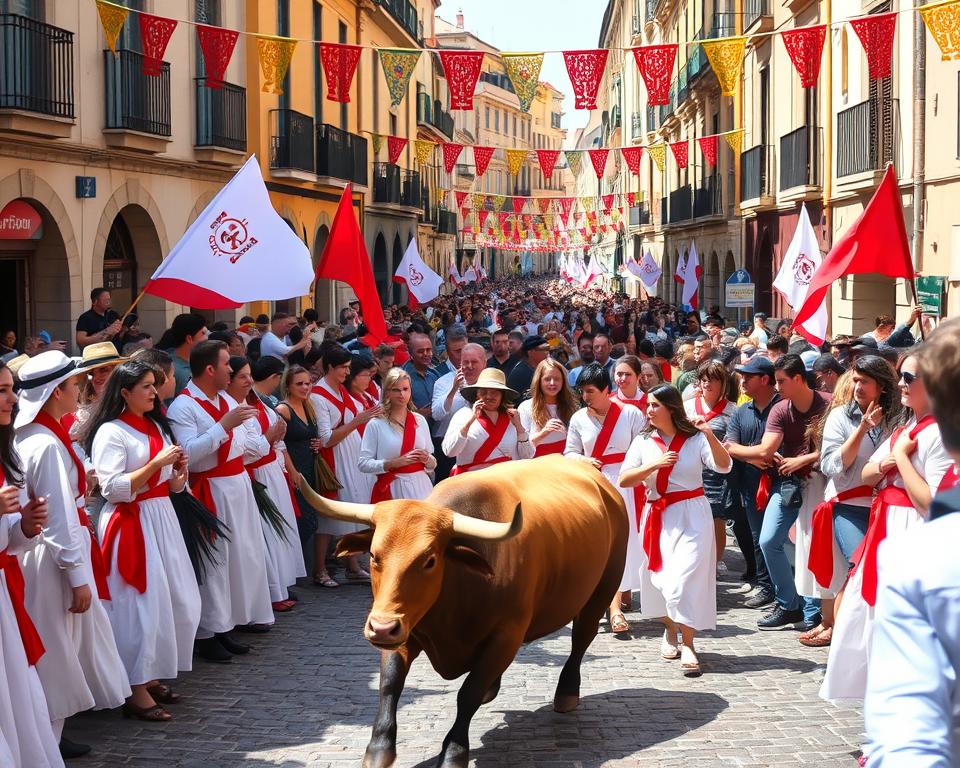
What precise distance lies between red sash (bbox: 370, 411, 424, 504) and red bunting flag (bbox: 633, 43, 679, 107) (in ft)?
25.3

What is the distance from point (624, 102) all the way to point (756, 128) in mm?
35744

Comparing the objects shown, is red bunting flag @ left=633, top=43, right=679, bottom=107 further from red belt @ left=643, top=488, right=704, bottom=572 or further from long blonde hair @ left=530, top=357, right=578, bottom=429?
red belt @ left=643, top=488, right=704, bottom=572

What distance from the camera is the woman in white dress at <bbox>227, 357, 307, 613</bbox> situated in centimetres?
870

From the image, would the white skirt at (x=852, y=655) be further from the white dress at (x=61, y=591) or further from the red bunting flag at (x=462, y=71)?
the red bunting flag at (x=462, y=71)

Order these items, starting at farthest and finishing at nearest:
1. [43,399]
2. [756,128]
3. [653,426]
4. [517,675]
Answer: [756,128] → [653,426] → [517,675] → [43,399]

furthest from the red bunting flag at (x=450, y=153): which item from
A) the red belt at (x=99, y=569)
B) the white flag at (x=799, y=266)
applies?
the red belt at (x=99, y=569)

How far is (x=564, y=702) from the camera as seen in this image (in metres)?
6.54

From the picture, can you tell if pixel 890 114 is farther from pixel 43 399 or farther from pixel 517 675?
pixel 43 399

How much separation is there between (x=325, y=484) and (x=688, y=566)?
3.58m

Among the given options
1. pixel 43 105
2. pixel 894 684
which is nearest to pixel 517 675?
pixel 894 684

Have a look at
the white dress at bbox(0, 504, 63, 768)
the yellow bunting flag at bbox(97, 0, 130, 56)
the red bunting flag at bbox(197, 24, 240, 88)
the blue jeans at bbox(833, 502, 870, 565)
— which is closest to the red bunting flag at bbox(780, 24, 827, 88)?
the red bunting flag at bbox(197, 24, 240, 88)

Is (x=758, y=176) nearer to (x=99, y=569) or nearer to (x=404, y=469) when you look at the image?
(x=404, y=469)

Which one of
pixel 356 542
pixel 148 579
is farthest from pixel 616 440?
pixel 356 542

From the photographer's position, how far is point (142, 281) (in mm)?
20109
